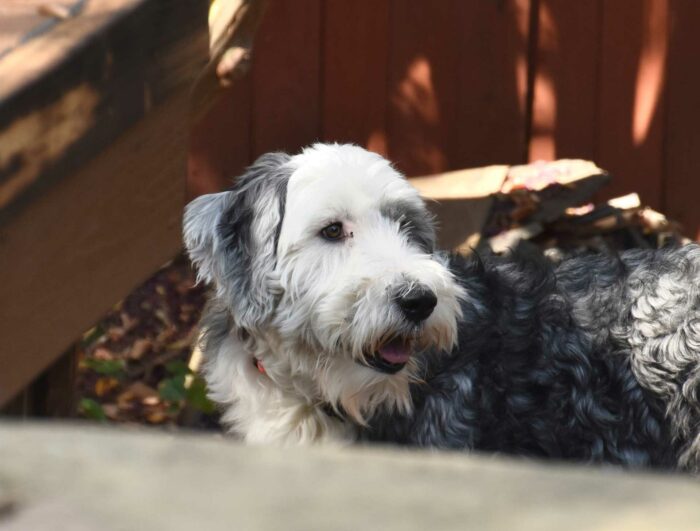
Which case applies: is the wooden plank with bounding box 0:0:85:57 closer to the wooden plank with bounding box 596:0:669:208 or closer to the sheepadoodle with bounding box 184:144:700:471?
the sheepadoodle with bounding box 184:144:700:471

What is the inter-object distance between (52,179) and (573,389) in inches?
78.7

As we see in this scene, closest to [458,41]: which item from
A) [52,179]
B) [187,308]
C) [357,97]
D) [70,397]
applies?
[357,97]

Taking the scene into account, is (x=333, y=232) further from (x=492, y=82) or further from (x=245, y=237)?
(x=492, y=82)

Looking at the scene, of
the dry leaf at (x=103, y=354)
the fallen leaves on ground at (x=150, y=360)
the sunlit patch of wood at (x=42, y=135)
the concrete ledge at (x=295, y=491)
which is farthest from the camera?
the dry leaf at (x=103, y=354)

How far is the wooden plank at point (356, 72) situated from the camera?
6793 millimetres

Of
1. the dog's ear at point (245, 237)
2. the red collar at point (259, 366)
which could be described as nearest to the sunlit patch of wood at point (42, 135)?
the dog's ear at point (245, 237)

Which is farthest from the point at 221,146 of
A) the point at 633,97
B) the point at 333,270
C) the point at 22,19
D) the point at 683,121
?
the point at 22,19

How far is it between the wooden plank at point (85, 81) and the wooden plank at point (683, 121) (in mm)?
4385

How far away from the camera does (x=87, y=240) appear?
9.51 ft

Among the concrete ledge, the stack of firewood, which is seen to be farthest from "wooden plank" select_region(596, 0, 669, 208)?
the concrete ledge

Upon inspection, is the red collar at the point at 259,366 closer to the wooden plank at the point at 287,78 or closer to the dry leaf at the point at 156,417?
the dry leaf at the point at 156,417

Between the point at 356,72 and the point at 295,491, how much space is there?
5812 mm

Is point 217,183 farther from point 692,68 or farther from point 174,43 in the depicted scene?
point 174,43

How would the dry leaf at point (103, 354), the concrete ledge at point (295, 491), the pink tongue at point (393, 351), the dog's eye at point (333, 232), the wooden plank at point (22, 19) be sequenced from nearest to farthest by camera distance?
the concrete ledge at point (295, 491), the wooden plank at point (22, 19), the pink tongue at point (393, 351), the dog's eye at point (333, 232), the dry leaf at point (103, 354)
